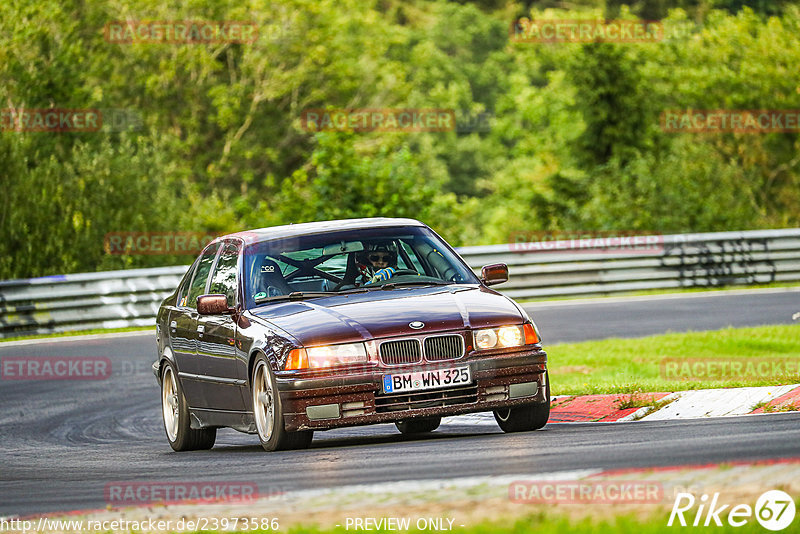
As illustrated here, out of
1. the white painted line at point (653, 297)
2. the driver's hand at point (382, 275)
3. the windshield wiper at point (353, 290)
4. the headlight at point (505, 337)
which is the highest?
the driver's hand at point (382, 275)

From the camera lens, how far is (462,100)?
255 feet

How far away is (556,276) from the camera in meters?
24.9

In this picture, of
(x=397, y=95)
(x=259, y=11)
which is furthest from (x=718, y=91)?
(x=259, y=11)

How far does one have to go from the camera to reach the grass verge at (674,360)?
493 inches

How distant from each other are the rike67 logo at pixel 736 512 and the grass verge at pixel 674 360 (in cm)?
605

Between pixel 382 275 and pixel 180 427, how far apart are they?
2.06 meters

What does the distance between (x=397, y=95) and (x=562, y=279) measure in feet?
107

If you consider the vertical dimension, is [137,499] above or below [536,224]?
above

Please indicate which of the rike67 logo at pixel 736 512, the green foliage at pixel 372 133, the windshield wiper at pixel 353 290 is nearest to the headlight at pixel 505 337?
the windshield wiper at pixel 353 290

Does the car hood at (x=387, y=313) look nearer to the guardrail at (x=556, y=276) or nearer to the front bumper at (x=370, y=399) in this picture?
the front bumper at (x=370, y=399)

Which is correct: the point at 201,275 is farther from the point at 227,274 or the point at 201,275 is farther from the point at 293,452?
the point at 293,452

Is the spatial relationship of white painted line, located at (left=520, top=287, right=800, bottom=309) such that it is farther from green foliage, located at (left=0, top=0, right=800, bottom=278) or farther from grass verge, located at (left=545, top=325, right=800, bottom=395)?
green foliage, located at (left=0, top=0, right=800, bottom=278)

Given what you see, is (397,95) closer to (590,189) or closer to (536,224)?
(536,224)

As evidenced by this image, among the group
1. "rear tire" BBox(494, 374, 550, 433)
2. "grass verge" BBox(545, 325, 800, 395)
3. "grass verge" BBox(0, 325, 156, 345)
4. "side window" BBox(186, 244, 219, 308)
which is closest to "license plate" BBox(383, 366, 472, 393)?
"rear tire" BBox(494, 374, 550, 433)
